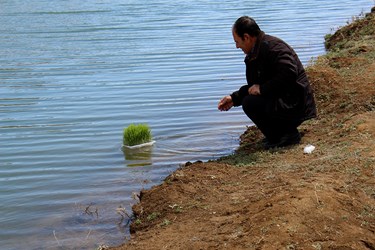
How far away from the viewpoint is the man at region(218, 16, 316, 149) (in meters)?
6.91

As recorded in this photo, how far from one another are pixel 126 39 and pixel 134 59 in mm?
3260

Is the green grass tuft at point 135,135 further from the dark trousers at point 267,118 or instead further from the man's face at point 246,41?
the man's face at point 246,41

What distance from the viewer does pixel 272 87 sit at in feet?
23.0

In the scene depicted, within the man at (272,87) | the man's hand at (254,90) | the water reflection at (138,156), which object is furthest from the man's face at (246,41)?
the water reflection at (138,156)

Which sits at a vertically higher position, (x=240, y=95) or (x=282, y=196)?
(x=240, y=95)

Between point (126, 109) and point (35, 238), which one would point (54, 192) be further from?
point (126, 109)

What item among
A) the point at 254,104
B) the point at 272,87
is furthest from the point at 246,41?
the point at 254,104

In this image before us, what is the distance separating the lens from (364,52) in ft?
37.9

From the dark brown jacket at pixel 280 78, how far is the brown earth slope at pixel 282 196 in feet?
1.36

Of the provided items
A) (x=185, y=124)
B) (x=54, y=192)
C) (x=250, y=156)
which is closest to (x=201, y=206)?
(x=250, y=156)

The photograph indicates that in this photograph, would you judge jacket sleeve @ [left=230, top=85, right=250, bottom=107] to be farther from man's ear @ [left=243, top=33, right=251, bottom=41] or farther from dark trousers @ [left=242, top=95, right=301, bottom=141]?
man's ear @ [left=243, top=33, right=251, bottom=41]

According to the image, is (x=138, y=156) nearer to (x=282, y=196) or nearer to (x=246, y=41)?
(x=246, y=41)

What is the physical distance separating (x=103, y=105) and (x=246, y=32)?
5.17 metres

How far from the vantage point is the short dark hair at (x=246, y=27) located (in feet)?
22.3
